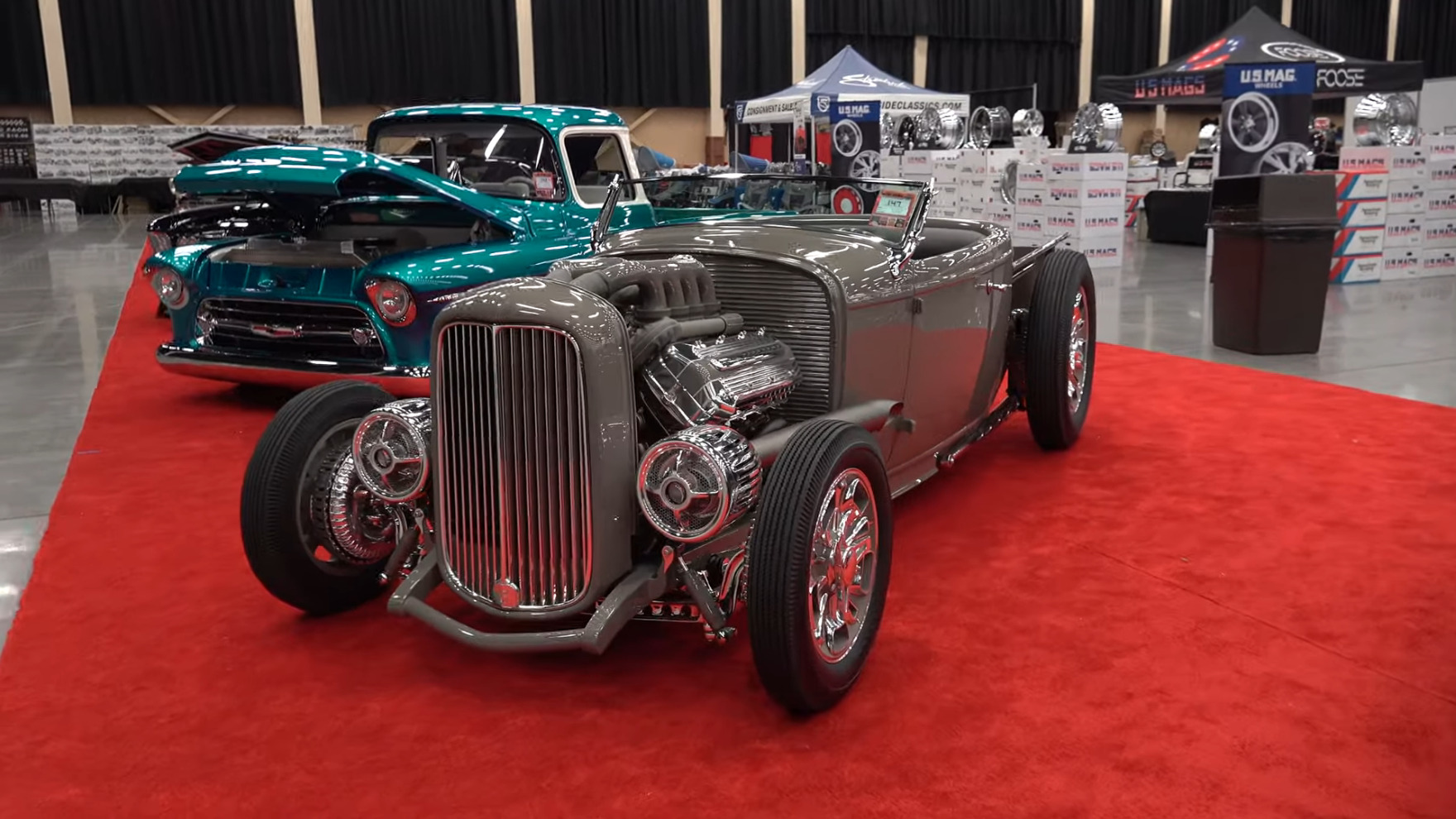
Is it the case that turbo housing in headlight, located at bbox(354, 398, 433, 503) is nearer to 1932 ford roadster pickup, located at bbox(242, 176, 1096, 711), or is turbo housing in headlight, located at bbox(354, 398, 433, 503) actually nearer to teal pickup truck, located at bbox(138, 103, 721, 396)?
1932 ford roadster pickup, located at bbox(242, 176, 1096, 711)

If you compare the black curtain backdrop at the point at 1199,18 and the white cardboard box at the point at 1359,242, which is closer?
the white cardboard box at the point at 1359,242

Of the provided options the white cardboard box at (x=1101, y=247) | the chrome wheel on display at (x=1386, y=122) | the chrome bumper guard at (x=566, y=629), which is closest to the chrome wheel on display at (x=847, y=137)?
the white cardboard box at (x=1101, y=247)

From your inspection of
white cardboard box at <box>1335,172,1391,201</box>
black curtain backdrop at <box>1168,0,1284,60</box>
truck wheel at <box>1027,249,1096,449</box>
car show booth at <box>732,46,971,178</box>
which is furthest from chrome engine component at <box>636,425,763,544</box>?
black curtain backdrop at <box>1168,0,1284,60</box>

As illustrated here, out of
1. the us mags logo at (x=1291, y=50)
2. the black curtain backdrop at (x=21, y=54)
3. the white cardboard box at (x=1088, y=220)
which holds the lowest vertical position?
the white cardboard box at (x=1088, y=220)

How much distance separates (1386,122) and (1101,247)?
2.81 m

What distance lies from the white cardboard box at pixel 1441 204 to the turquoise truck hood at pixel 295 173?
9746mm

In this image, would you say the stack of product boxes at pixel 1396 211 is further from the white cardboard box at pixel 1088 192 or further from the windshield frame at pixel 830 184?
the windshield frame at pixel 830 184

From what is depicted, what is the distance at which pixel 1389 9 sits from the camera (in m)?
27.9

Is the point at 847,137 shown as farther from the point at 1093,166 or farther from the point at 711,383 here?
the point at 711,383

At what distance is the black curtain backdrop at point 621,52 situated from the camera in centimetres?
2225

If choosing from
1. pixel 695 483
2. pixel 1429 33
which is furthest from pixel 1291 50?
pixel 1429 33

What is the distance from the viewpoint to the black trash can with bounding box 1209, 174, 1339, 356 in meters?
6.38

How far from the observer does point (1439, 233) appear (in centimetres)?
1080

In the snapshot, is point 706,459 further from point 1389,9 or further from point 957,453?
point 1389,9
